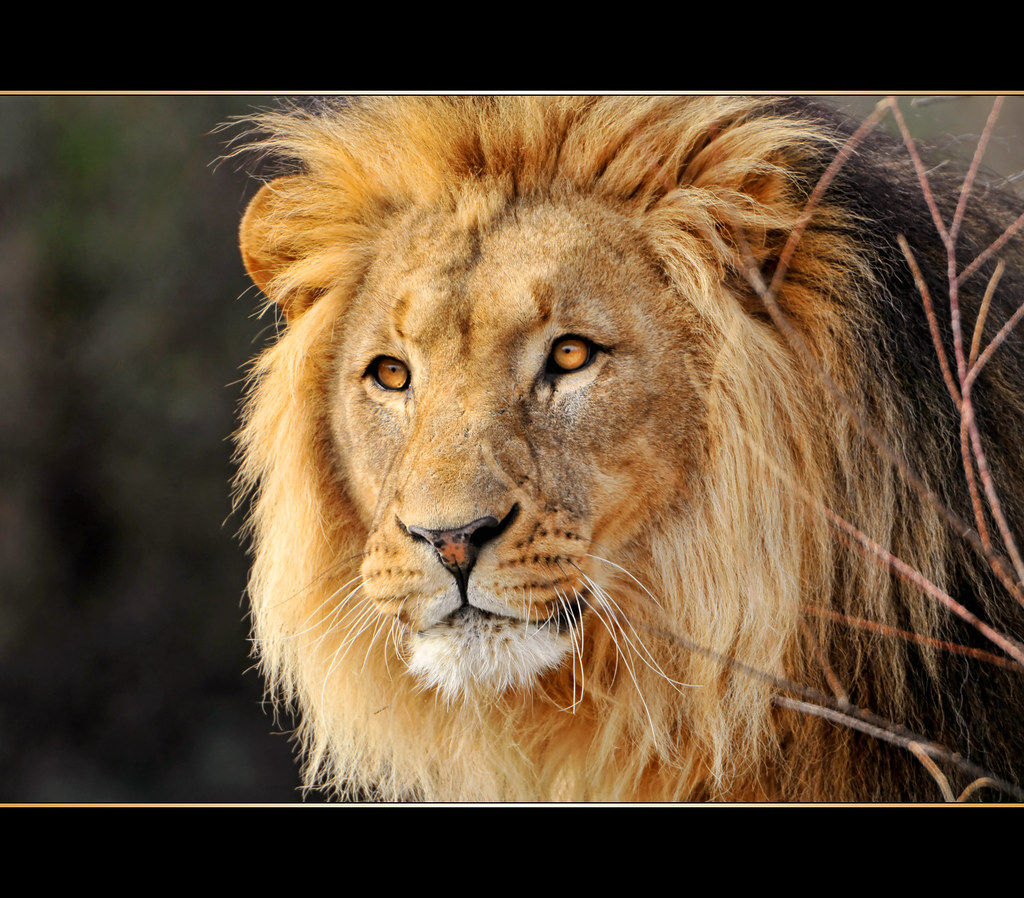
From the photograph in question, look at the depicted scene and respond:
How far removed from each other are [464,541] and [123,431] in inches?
59.9

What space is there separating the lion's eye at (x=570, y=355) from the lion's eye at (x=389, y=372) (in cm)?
30

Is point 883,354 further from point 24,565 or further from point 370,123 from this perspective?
point 24,565

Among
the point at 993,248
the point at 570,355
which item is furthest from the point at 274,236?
the point at 993,248

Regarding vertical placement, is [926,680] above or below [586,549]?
below

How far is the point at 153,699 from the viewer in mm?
3072

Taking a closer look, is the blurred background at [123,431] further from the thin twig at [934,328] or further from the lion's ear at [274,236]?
the thin twig at [934,328]

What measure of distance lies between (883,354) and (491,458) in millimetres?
709

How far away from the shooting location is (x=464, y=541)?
177 cm

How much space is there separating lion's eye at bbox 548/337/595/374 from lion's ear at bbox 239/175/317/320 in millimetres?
607

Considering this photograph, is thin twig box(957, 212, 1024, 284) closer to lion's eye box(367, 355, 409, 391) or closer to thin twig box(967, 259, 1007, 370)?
thin twig box(967, 259, 1007, 370)

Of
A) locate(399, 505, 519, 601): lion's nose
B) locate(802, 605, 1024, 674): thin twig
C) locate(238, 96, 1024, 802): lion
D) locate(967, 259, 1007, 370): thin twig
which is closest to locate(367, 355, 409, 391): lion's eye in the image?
locate(238, 96, 1024, 802): lion

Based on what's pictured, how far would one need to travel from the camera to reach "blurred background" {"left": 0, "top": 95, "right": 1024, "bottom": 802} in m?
2.44

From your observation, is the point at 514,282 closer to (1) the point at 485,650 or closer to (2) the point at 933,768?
(1) the point at 485,650
